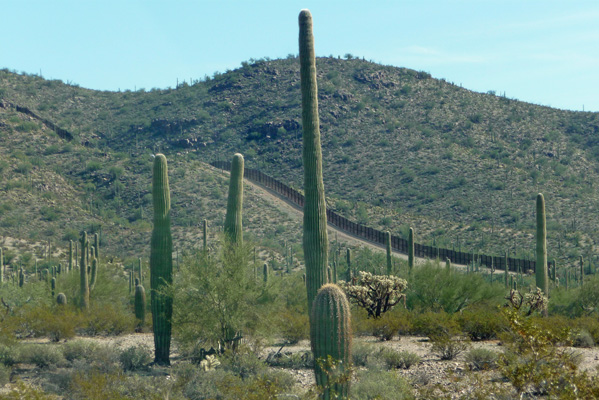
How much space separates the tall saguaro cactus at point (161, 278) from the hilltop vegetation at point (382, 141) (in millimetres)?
30622

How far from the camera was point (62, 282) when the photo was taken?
2945cm

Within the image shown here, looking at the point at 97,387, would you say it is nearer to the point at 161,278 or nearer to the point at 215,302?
the point at 215,302

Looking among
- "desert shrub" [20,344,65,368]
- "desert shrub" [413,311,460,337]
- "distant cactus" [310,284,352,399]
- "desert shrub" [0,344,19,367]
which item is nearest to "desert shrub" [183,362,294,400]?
"distant cactus" [310,284,352,399]

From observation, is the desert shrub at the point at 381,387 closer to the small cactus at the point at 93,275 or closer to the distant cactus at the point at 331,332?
the distant cactus at the point at 331,332

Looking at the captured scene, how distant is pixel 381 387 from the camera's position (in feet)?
39.7

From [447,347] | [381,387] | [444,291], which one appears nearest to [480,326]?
[447,347]

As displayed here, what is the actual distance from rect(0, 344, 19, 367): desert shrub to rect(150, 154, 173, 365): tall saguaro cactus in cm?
318

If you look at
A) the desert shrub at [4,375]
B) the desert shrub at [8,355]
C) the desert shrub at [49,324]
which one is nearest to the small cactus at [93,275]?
the desert shrub at [49,324]

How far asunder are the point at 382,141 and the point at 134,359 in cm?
5501

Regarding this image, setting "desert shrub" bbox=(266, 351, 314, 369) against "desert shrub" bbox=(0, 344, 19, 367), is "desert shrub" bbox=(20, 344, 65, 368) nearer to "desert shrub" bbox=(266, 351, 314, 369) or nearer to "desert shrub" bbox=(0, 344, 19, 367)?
"desert shrub" bbox=(0, 344, 19, 367)

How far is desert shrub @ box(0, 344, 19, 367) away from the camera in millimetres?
16766

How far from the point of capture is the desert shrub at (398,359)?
15.7 meters

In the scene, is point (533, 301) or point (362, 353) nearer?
point (362, 353)

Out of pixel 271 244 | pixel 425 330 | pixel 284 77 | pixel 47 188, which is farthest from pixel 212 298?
pixel 284 77
